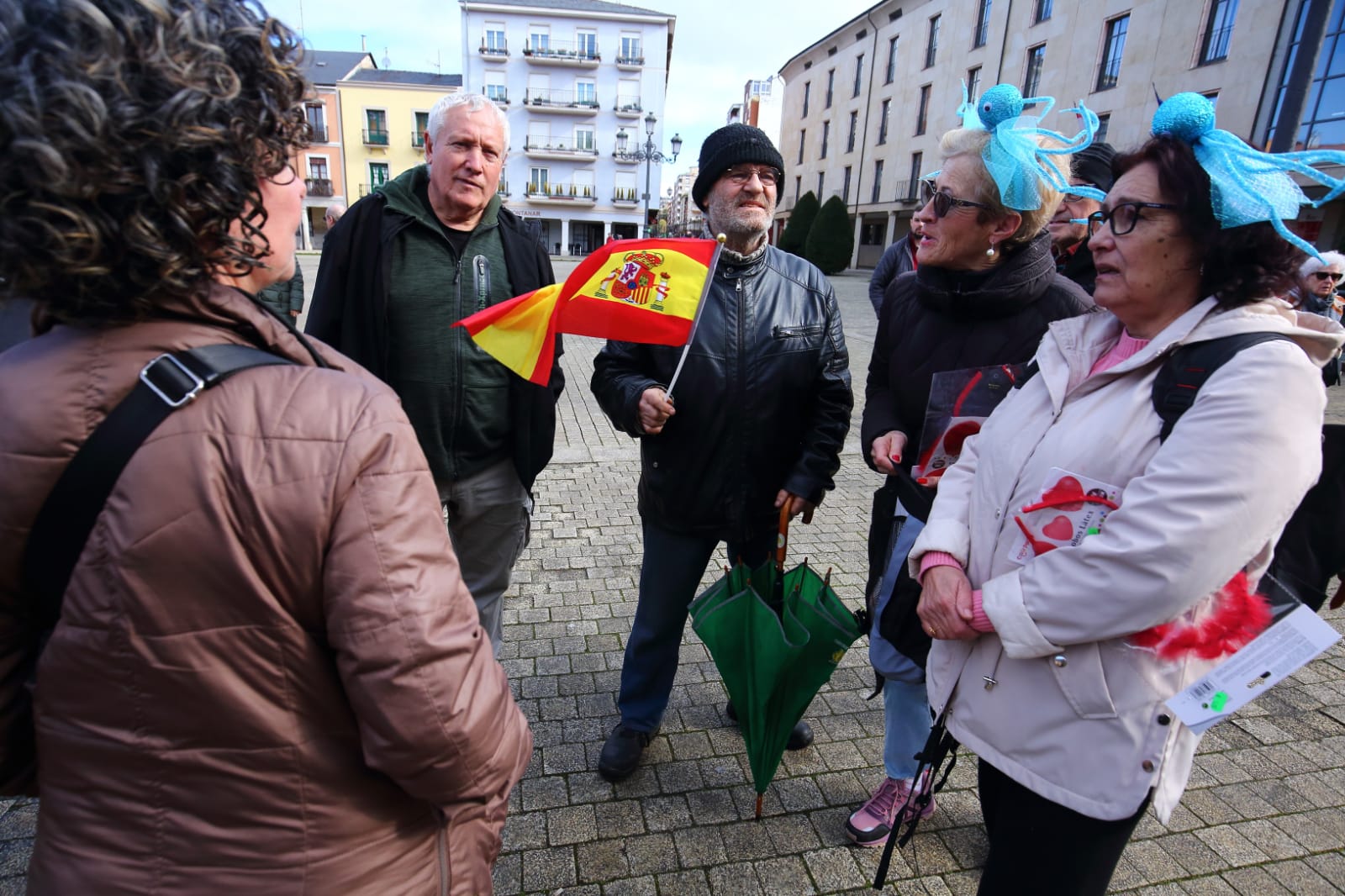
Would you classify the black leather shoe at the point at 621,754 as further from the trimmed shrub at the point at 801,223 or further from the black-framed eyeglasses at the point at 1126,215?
the trimmed shrub at the point at 801,223

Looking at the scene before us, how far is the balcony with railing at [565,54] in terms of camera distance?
47.7 metres

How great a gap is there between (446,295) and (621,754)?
1834 millimetres

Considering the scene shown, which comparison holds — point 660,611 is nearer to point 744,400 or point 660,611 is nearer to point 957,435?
point 744,400

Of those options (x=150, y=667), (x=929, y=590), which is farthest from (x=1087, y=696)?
(x=150, y=667)

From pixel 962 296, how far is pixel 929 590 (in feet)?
3.17

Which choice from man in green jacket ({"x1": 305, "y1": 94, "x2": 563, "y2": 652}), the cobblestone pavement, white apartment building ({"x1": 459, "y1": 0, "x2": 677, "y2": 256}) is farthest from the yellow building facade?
the cobblestone pavement

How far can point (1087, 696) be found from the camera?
4.78ft

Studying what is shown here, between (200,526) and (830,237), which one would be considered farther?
(830,237)

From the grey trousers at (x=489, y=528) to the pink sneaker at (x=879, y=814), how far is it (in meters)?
1.57

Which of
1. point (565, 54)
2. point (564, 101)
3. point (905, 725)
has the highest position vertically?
point (565, 54)

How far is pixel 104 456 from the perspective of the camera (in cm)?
90

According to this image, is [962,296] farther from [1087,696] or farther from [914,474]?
[1087,696]

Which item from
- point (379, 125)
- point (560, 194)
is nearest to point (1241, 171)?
point (560, 194)

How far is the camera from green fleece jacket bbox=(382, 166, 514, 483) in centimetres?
267
